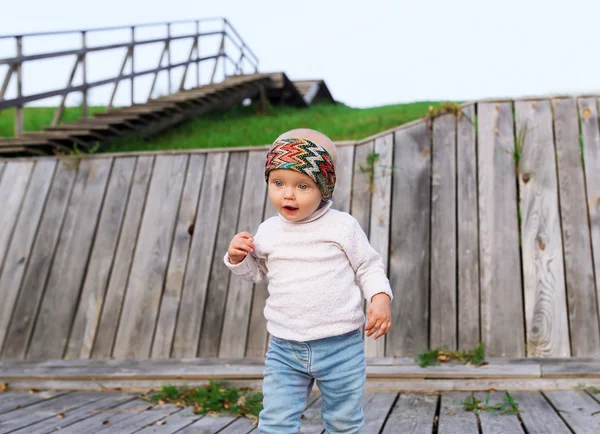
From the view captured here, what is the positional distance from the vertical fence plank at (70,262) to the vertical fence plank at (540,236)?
10.3 ft

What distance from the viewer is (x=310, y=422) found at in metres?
3.22

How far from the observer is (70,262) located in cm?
487

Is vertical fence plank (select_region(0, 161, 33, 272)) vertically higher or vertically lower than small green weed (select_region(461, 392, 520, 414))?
higher

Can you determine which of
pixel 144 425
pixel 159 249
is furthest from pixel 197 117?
pixel 144 425

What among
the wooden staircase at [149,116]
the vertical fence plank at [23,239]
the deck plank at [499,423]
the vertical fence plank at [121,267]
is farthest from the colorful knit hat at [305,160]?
the wooden staircase at [149,116]

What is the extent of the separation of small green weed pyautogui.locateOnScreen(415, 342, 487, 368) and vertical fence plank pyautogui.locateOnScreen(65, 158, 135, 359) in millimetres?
2272

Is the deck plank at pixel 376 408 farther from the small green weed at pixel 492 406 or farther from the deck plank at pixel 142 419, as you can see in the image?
the deck plank at pixel 142 419

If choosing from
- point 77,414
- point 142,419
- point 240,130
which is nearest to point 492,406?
point 142,419

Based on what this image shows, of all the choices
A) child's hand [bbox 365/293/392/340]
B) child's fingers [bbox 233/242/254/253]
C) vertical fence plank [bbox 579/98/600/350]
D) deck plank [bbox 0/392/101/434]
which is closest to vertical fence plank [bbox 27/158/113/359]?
deck plank [bbox 0/392/101/434]

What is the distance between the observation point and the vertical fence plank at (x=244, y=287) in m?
4.33

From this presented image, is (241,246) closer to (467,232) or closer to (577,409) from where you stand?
(577,409)

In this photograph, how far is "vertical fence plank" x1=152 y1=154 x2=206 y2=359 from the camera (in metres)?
4.43

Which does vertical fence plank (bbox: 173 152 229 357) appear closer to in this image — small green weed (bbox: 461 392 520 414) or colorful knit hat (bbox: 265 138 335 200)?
small green weed (bbox: 461 392 520 414)

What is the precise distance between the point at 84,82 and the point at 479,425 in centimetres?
667
